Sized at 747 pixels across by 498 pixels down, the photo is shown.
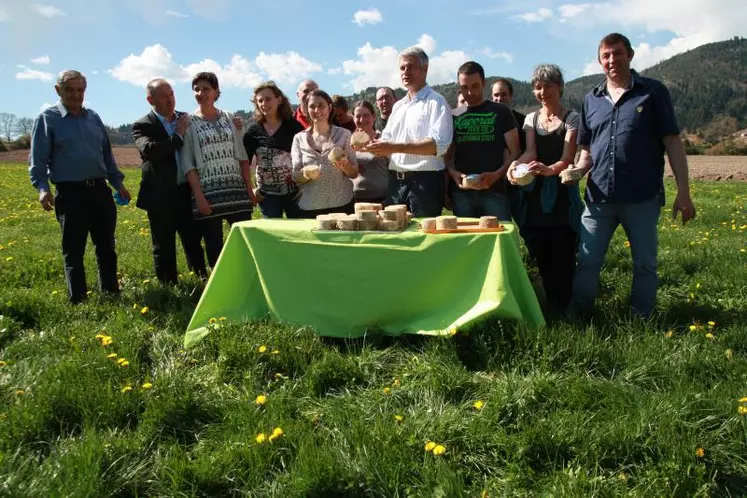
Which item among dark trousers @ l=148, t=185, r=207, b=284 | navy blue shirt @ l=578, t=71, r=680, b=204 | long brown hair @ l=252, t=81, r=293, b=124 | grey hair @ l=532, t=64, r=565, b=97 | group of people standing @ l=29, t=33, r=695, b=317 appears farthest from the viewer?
dark trousers @ l=148, t=185, r=207, b=284

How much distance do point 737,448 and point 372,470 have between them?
1.52m

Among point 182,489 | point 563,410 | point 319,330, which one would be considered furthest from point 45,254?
point 563,410

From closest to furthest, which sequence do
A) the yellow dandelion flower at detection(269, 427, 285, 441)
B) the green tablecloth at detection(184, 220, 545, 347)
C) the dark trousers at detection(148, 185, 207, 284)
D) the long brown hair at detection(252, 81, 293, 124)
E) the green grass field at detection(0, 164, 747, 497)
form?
the green grass field at detection(0, 164, 747, 497)
the yellow dandelion flower at detection(269, 427, 285, 441)
the green tablecloth at detection(184, 220, 545, 347)
the long brown hair at detection(252, 81, 293, 124)
the dark trousers at detection(148, 185, 207, 284)

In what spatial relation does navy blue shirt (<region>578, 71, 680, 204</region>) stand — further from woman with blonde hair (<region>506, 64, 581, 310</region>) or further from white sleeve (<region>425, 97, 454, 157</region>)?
white sleeve (<region>425, 97, 454, 157</region>)

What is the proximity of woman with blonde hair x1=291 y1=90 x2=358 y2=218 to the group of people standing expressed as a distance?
0.5 inches

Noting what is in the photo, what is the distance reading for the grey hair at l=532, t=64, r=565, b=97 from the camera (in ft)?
13.4

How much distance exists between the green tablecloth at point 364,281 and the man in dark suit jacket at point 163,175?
1.36 m

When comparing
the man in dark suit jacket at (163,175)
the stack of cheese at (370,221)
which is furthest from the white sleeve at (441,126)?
the man in dark suit jacket at (163,175)

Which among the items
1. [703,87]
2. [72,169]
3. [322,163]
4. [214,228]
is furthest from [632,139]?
[703,87]

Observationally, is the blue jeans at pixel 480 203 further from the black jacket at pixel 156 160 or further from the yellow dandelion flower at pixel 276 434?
the yellow dandelion flower at pixel 276 434

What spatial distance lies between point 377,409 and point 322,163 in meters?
2.32

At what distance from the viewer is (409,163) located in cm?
420

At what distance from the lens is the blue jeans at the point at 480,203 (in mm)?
4273

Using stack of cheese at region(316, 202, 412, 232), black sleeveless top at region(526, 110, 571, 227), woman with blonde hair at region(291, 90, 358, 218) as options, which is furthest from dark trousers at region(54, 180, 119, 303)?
black sleeveless top at region(526, 110, 571, 227)
